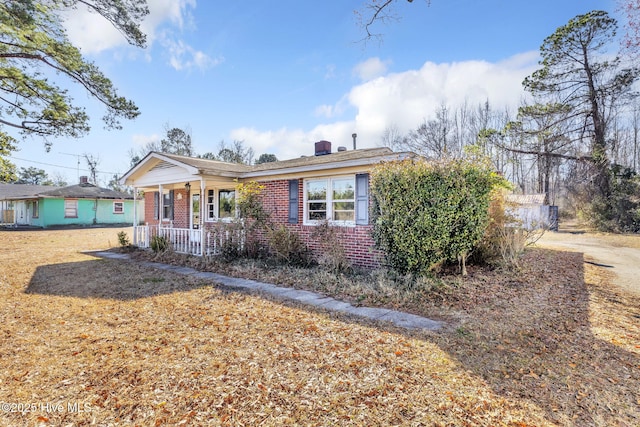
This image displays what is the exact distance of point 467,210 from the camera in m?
6.37

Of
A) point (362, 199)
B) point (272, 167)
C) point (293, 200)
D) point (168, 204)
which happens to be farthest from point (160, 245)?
point (362, 199)

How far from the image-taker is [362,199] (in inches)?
328

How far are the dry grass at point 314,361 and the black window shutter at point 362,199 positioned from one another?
7.61ft

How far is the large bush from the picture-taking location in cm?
629

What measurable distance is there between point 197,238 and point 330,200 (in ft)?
17.7

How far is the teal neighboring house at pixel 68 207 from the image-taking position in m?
27.5

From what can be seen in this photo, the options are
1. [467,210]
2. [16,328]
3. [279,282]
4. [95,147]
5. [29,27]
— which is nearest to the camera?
[16,328]

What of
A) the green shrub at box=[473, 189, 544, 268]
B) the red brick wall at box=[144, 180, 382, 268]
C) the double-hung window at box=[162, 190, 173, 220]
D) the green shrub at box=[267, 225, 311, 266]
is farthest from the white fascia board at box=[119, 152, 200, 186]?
the green shrub at box=[473, 189, 544, 268]

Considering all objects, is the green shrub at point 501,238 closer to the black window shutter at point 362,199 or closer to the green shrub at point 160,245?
the black window shutter at point 362,199

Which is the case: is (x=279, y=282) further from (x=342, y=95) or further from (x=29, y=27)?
(x=342, y=95)

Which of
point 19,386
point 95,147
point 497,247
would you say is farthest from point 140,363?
point 95,147

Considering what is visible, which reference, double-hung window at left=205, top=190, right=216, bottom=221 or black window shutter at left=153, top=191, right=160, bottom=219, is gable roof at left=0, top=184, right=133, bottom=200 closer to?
black window shutter at left=153, top=191, right=160, bottom=219

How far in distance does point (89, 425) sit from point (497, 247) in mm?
8601

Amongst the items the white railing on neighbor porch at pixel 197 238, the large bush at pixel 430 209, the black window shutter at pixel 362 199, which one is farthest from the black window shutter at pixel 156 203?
the large bush at pixel 430 209
